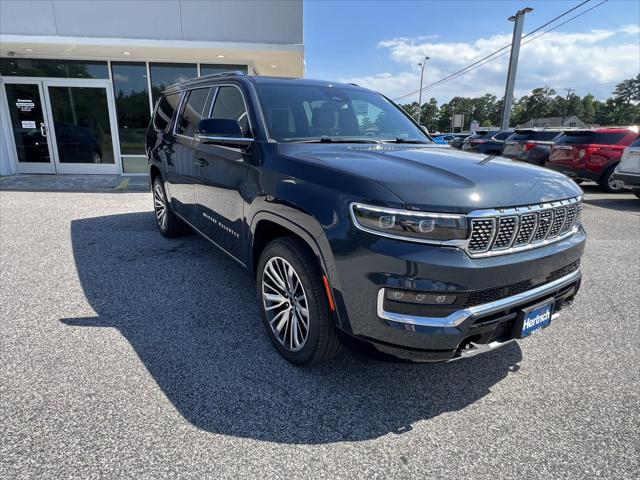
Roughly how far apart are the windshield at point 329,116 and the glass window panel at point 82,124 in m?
10.6

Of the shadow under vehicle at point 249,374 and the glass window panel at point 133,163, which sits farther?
the glass window panel at point 133,163

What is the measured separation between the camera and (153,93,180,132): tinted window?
4.95m

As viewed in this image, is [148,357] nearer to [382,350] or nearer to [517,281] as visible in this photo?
[382,350]

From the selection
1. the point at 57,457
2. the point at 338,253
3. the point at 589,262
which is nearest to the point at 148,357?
the point at 57,457

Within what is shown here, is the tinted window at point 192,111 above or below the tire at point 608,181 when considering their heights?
above

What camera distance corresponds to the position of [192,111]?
171 inches

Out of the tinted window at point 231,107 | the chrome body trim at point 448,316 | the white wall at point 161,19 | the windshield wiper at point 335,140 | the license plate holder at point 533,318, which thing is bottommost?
the license plate holder at point 533,318

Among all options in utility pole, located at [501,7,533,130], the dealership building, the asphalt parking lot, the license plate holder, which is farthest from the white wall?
utility pole, located at [501,7,533,130]

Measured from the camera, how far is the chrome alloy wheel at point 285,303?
2621 mm

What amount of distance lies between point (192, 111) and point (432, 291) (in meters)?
3.46

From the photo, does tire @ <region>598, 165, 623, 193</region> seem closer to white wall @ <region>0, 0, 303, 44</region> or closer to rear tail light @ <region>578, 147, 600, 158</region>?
rear tail light @ <region>578, 147, 600, 158</region>

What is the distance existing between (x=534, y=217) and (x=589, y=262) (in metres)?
3.82

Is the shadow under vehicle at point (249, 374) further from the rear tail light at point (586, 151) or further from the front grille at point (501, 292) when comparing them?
the rear tail light at point (586, 151)

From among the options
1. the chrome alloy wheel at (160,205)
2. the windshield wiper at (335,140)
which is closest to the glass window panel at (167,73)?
the chrome alloy wheel at (160,205)
